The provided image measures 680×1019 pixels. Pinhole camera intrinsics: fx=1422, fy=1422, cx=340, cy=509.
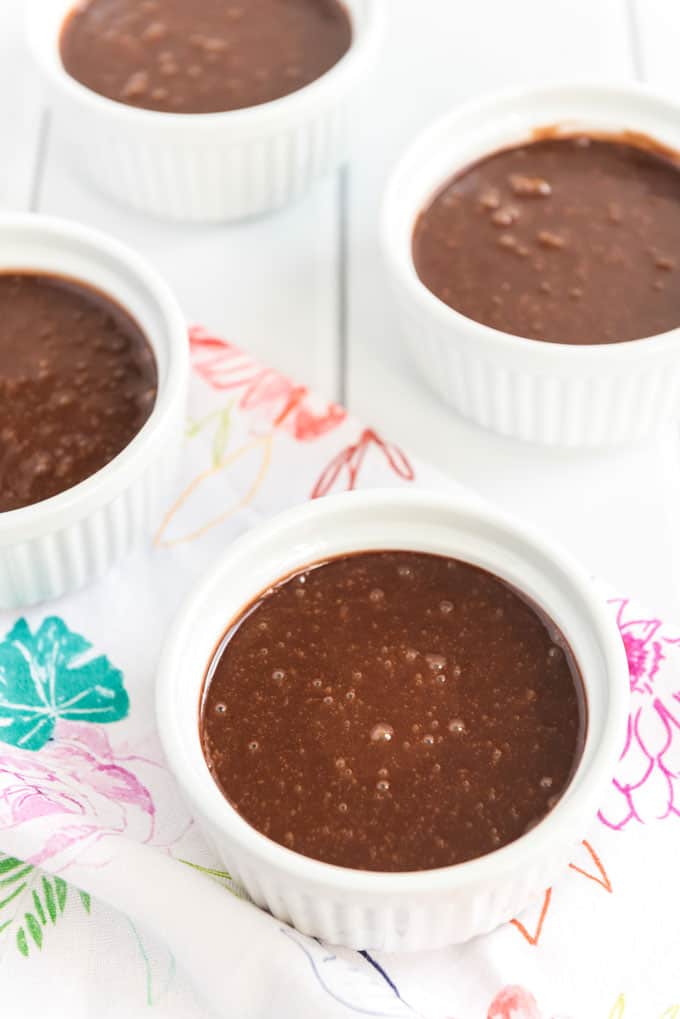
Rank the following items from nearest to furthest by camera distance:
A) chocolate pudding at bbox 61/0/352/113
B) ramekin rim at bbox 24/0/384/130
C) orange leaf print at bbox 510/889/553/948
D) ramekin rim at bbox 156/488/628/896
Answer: ramekin rim at bbox 156/488/628/896, orange leaf print at bbox 510/889/553/948, ramekin rim at bbox 24/0/384/130, chocolate pudding at bbox 61/0/352/113

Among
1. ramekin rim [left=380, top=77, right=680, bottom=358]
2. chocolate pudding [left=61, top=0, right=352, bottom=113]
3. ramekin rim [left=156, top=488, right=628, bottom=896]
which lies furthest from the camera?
chocolate pudding [left=61, top=0, right=352, bottom=113]

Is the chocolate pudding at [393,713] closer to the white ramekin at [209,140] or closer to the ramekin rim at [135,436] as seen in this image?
the ramekin rim at [135,436]

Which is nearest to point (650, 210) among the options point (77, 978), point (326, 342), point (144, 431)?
point (326, 342)

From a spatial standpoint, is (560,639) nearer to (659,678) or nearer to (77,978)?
(659,678)

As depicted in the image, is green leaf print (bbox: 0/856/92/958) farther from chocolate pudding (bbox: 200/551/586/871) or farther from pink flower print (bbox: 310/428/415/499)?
pink flower print (bbox: 310/428/415/499)

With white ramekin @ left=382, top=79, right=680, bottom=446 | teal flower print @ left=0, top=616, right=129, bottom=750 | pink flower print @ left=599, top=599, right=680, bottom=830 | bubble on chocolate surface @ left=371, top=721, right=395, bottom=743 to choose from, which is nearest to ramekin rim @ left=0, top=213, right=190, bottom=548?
teal flower print @ left=0, top=616, right=129, bottom=750
